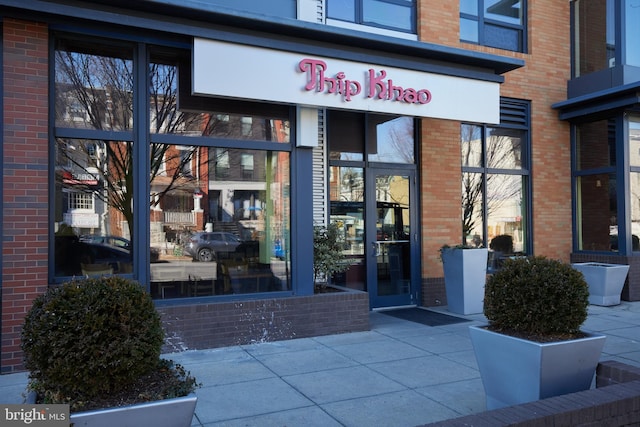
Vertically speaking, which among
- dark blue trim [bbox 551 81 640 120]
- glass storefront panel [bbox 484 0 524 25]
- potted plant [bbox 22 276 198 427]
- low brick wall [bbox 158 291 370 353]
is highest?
glass storefront panel [bbox 484 0 524 25]

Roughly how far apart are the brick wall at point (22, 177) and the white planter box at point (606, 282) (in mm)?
8942

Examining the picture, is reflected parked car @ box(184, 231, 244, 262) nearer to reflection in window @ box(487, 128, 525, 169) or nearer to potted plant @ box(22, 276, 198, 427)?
potted plant @ box(22, 276, 198, 427)

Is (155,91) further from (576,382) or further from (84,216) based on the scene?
(576,382)

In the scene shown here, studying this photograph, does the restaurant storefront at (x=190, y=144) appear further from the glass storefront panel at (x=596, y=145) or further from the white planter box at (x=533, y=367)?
the glass storefront panel at (x=596, y=145)

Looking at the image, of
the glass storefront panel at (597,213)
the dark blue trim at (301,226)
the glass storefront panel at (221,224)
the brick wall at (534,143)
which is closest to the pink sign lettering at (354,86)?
the dark blue trim at (301,226)

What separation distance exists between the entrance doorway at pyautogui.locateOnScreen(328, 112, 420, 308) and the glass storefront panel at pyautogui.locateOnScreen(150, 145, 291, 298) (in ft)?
5.87

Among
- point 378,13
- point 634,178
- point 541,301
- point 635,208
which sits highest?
point 378,13

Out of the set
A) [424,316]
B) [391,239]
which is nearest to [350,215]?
[391,239]

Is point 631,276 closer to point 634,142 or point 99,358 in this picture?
point 634,142

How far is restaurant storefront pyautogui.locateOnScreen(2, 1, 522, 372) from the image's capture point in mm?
5871

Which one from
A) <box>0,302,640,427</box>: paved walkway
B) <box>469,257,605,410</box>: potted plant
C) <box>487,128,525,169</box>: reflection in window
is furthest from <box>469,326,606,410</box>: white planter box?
<box>487,128,525,169</box>: reflection in window

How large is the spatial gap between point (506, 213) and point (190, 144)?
6.93m

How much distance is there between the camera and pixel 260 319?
6887 millimetres

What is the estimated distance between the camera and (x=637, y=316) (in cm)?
886
